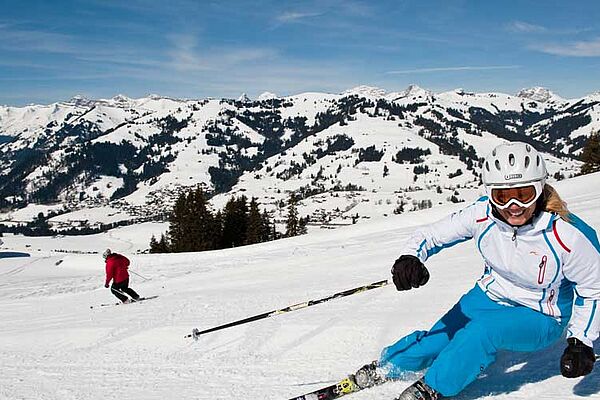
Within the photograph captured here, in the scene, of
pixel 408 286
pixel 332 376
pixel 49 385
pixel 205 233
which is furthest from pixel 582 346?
pixel 205 233

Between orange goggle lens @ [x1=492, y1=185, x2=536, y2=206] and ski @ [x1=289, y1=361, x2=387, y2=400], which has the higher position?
orange goggle lens @ [x1=492, y1=185, x2=536, y2=206]

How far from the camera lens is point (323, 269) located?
13.4 metres

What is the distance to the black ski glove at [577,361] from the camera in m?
3.18

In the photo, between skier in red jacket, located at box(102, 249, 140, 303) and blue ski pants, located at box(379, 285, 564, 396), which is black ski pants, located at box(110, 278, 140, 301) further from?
blue ski pants, located at box(379, 285, 564, 396)

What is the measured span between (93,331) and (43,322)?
306 centimetres

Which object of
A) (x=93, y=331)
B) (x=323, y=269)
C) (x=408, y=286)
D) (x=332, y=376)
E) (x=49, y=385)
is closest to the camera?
(x=408, y=286)

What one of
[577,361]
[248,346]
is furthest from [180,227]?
[577,361]

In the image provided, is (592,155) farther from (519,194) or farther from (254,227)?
(519,194)

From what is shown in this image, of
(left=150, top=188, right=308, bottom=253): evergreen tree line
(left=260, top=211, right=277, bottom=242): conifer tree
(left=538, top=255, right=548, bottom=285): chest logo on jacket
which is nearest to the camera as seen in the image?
(left=538, top=255, right=548, bottom=285): chest logo on jacket

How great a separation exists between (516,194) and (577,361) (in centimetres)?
115

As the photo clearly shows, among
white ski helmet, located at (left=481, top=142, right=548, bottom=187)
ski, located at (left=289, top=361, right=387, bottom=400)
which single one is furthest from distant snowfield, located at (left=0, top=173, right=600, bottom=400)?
white ski helmet, located at (left=481, top=142, right=548, bottom=187)

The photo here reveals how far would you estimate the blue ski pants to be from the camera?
10.7 ft

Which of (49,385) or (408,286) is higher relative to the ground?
(408,286)

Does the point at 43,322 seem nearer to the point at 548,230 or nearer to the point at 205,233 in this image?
the point at 548,230
